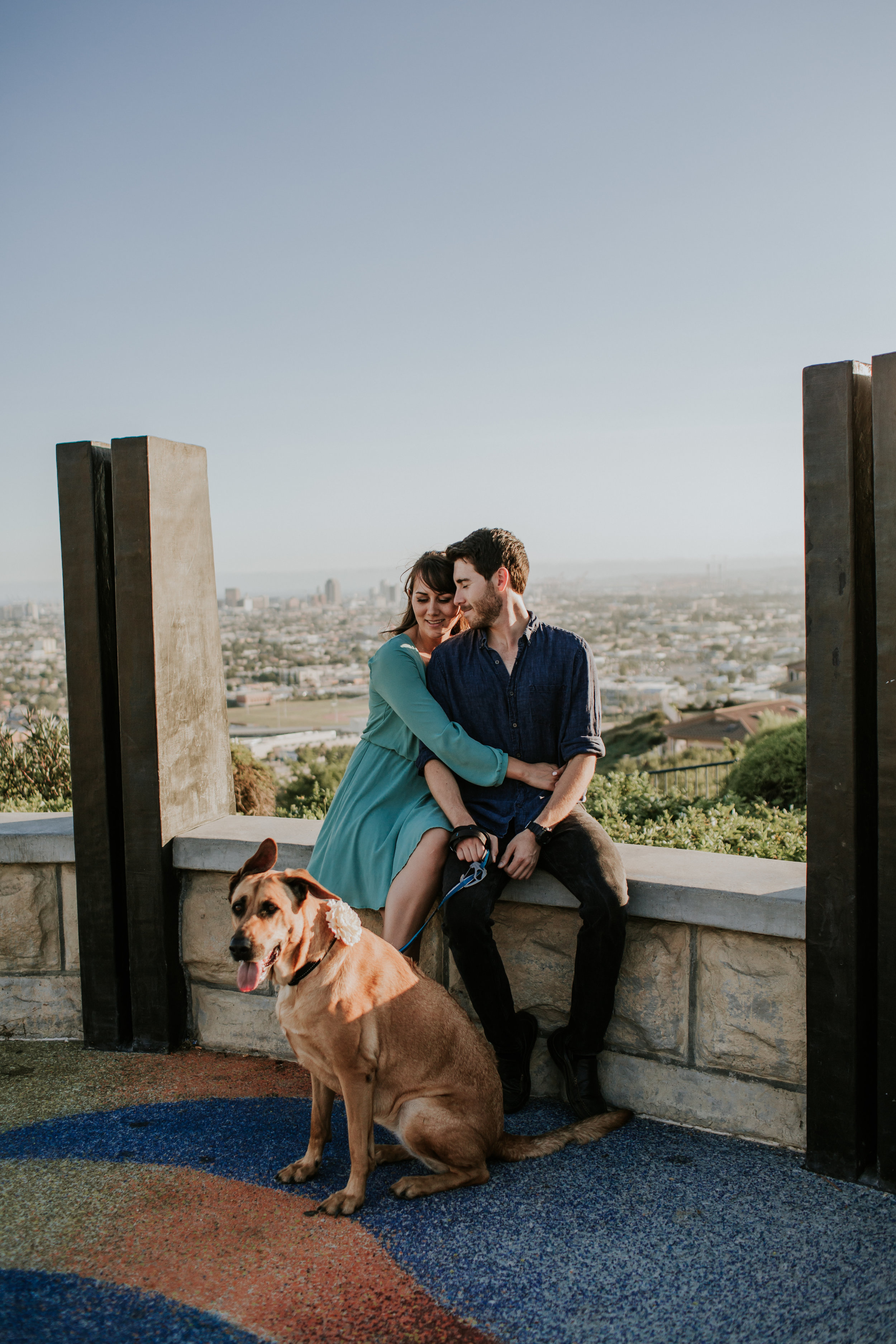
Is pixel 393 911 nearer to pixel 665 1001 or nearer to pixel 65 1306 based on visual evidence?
pixel 665 1001

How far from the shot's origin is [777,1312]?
245cm

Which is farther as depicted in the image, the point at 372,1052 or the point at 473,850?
the point at 473,850

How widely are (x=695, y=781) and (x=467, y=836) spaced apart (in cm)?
879

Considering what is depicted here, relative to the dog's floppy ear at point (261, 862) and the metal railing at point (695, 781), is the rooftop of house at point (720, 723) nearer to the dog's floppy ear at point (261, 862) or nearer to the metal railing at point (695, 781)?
the metal railing at point (695, 781)

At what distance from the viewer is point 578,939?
3396 mm

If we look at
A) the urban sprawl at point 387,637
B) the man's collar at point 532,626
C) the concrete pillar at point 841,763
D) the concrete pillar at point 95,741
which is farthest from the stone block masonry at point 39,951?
the concrete pillar at point 841,763

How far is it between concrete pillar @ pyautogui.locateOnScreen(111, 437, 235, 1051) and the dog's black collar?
1.38 metres

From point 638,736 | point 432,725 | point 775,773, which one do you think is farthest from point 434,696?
point 638,736

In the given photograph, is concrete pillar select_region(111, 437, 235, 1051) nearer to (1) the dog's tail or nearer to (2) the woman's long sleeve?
(2) the woman's long sleeve

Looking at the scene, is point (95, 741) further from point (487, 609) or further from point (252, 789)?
point (252, 789)

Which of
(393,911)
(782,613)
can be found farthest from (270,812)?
(782,613)

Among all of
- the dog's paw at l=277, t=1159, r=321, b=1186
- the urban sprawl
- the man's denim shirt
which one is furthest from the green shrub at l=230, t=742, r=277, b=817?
the dog's paw at l=277, t=1159, r=321, b=1186

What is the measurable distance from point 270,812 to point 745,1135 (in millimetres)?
5988

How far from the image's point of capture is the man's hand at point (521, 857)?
3.51 metres
